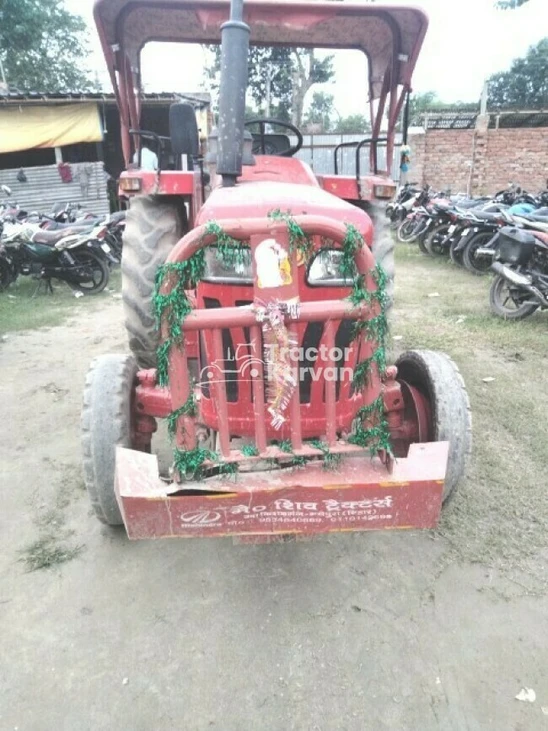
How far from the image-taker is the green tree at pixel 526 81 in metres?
27.7

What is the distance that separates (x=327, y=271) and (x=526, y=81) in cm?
3265

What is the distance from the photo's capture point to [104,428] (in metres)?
2.23

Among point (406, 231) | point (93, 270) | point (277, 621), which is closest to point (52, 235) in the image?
point (93, 270)

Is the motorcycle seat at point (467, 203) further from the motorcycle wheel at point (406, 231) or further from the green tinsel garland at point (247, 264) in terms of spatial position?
the green tinsel garland at point (247, 264)

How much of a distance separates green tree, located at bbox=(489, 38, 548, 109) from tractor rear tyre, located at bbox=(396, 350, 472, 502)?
30104 millimetres

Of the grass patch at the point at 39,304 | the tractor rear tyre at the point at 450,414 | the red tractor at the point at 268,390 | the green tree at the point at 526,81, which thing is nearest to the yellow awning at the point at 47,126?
the grass patch at the point at 39,304

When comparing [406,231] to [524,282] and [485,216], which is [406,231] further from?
[524,282]

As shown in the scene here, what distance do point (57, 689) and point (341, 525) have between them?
1122mm

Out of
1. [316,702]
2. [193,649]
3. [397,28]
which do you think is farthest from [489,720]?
[397,28]

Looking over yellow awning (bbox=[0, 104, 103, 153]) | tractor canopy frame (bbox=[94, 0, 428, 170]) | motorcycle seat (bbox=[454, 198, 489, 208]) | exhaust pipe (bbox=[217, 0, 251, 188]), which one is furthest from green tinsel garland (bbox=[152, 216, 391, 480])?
yellow awning (bbox=[0, 104, 103, 153])

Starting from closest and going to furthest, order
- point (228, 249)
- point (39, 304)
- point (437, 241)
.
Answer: point (228, 249) → point (39, 304) → point (437, 241)

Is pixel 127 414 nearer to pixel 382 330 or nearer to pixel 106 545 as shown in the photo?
pixel 106 545

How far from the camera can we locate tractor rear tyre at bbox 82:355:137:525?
2225mm

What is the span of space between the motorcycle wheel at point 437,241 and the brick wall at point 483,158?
5802mm
